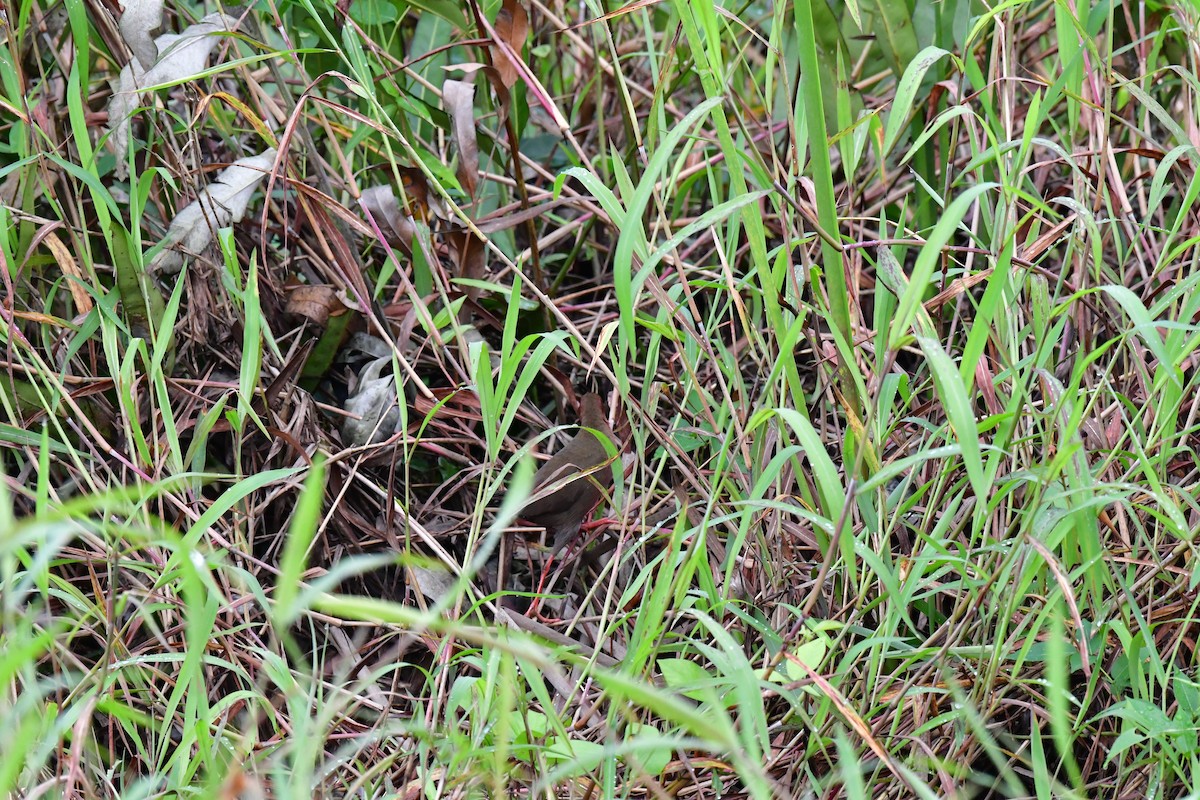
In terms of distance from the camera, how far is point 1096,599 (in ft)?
2.80

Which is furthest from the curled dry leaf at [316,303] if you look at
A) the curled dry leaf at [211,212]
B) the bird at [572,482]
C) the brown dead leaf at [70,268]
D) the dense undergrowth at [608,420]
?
the bird at [572,482]

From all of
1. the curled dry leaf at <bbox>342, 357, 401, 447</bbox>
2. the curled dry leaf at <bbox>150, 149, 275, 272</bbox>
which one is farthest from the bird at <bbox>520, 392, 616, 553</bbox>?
the curled dry leaf at <bbox>150, 149, 275, 272</bbox>

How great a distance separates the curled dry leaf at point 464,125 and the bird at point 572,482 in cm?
32

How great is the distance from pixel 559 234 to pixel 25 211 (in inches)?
24.3

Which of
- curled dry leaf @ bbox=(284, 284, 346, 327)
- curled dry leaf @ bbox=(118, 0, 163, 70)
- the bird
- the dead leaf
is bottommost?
the bird

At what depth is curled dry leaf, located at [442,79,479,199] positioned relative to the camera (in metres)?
1.17

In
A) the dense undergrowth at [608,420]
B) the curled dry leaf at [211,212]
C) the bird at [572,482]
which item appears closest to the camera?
the dense undergrowth at [608,420]

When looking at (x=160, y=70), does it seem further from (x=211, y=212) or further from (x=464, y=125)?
(x=464, y=125)

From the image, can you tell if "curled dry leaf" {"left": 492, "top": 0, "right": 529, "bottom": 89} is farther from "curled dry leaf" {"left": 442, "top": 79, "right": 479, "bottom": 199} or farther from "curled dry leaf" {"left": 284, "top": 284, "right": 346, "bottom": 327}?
"curled dry leaf" {"left": 284, "top": 284, "right": 346, "bottom": 327}

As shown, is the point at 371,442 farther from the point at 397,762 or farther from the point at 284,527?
the point at 397,762

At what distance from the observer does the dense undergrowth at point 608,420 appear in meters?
0.79

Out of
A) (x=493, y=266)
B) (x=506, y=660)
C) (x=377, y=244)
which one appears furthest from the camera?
(x=493, y=266)

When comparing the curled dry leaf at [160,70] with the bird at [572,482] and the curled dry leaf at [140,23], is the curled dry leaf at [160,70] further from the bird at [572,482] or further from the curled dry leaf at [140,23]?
the bird at [572,482]

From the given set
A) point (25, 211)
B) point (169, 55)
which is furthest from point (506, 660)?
point (25, 211)
